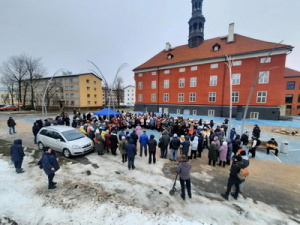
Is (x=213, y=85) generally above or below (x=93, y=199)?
above

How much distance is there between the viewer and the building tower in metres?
29.3

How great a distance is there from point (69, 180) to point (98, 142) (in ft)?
9.04

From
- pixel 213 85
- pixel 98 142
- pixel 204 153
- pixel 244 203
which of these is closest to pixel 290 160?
pixel 204 153

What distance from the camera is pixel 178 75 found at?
30422 mm

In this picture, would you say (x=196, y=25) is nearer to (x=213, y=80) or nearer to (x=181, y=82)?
(x=181, y=82)

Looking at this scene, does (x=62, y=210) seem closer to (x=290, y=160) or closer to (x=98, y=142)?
(x=98, y=142)

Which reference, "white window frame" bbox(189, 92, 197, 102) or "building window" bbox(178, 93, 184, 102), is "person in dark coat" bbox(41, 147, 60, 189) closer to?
"white window frame" bbox(189, 92, 197, 102)

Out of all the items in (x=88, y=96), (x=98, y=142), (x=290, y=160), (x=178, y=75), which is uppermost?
(x=178, y=75)

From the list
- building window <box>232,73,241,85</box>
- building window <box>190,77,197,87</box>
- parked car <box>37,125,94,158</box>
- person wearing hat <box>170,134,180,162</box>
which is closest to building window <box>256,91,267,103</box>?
building window <box>232,73,241,85</box>

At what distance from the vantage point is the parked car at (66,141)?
7723 millimetres

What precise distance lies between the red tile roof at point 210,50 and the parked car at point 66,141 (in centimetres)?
2728

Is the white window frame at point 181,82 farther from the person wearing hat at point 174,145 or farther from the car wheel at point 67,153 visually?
the car wheel at point 67,153

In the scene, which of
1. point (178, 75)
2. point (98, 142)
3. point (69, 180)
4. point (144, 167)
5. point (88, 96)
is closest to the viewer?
point (69, 180)

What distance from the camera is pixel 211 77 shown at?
26656 mm
